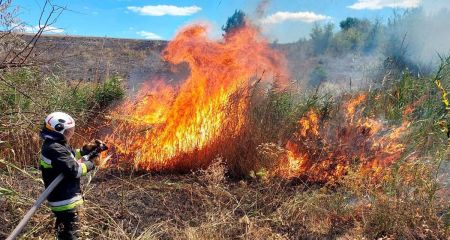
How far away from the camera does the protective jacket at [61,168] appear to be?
372 centimetres

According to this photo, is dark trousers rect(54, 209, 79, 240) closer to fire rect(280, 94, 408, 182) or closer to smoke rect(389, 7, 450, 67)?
fire rect(280, 94, 408, 182)

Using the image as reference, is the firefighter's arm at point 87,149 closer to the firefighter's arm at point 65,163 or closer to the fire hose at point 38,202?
the fire hose at point 38,202

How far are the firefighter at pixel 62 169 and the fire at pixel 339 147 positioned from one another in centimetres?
293

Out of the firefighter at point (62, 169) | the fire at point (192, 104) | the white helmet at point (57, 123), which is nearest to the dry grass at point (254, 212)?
the firefighter at point (62, 169)

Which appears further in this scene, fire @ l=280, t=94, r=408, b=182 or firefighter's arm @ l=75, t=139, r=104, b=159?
fire @ l=280, t=94, r=408, b=182

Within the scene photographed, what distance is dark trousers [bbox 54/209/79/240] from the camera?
3.90m

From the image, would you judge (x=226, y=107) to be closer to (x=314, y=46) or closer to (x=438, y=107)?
(x=438, y=107)

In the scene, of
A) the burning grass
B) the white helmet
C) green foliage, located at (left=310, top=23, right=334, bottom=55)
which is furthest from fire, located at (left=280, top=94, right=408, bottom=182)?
green foliage, located at (left=310, top=23, right=334, bottom=55)

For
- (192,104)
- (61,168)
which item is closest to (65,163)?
(61,168)

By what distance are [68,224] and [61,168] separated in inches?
22.0

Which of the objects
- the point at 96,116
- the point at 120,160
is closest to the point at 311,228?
the point at 120,160

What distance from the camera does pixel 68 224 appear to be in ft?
12.8

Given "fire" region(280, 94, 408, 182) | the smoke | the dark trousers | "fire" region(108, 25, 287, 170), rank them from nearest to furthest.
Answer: the dark trousers, "fire" region(280, 94, 408, 182), "fire" region(108, 25, 287, 170), the smoke

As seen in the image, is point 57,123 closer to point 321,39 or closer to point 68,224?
point 68,224
